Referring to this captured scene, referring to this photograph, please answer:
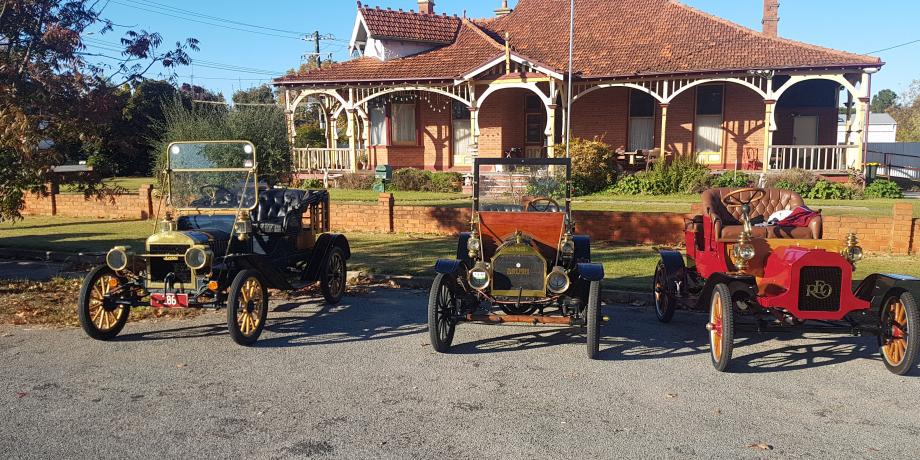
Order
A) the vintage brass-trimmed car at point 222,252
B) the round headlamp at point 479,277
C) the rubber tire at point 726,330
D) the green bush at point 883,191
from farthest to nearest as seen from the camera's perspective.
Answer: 1. the green bush at point 883,191
2. the vintage brass-trimmed car at point 222,252
3. the round headlamp at point 479,277
4. the rubber tire at point 726,330

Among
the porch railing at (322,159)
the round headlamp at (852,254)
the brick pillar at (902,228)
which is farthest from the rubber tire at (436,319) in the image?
the porch railing at (322,159)

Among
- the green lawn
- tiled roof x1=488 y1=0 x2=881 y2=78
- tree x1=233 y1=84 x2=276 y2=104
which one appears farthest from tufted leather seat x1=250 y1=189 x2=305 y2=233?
tree x1=233 y1=84 x2=276 y2=104

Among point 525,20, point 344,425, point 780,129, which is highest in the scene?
point 525,20

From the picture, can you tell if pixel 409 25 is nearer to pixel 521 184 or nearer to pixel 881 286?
pixel 521 184

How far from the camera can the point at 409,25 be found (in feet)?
89.4

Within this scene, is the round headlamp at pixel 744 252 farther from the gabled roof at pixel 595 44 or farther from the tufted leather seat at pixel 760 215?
the gabled roof at pixel 595 44

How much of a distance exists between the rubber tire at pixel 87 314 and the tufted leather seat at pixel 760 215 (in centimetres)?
607

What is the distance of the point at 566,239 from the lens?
684 cm

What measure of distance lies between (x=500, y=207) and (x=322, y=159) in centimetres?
1949

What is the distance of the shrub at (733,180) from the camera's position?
2064cm

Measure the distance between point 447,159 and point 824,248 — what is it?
65.5ft

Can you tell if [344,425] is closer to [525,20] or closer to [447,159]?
[447,159]

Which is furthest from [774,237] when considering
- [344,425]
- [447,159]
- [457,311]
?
[447,159]

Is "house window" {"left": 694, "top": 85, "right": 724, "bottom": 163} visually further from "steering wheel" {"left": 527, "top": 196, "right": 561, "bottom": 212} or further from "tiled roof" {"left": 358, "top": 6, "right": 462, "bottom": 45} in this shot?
"steering wheel" {"left": 527, "top": 196, "right": 561, "bottom": 212}
